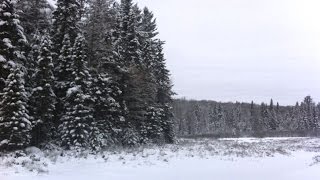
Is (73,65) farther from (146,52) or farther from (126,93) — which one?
(146,52)

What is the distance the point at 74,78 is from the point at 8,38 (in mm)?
5480

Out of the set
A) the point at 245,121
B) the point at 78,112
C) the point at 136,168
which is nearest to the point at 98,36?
the point at 78,112

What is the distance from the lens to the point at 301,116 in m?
150

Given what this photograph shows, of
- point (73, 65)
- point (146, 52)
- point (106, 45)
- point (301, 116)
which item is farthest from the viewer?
point (301, 116)

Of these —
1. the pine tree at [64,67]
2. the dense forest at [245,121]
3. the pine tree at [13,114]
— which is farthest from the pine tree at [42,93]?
the dense forest at [245,121]

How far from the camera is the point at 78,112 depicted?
91.5ft

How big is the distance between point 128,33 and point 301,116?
119 m

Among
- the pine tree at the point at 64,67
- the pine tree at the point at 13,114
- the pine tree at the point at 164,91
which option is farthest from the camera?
the pine tree at the point at 164,91

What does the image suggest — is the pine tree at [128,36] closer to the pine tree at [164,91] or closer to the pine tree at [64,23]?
the pine tree at [164,91]

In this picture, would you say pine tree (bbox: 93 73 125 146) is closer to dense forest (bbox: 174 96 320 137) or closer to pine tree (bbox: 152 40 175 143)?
pine tree (bbox: 152 40 175 143)

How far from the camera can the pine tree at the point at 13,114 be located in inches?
895

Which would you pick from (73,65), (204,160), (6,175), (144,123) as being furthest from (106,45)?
(6,175)

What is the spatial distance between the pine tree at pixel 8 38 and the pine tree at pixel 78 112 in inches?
161

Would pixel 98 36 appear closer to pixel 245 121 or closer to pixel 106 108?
pixel 106 108
